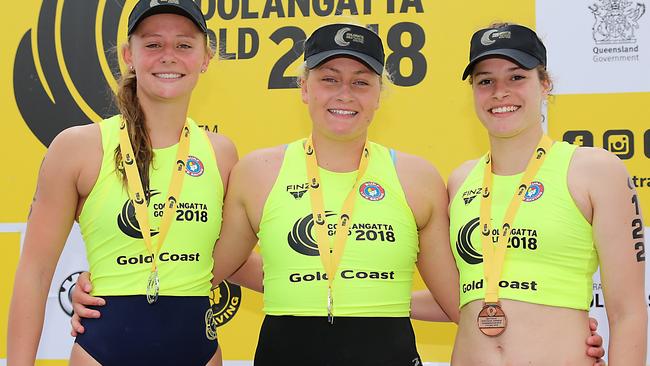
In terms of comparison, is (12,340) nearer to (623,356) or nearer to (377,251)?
(377,251)

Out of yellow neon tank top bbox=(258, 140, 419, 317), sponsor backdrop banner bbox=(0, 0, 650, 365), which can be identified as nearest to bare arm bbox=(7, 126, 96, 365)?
yellow neon tank top bbox=(258, 140, 419, 317)

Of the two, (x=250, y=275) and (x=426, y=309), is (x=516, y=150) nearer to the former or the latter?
(x=426, y=309)

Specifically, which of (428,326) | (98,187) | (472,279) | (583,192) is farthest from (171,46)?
A: (428,326)

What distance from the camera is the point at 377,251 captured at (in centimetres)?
246

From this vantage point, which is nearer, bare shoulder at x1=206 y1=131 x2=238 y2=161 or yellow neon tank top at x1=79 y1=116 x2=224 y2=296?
yellow neon tank top at x1=79 y1=116 x2=224 y2=296

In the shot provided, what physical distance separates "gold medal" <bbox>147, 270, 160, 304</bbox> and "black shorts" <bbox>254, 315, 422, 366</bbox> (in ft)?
1.31

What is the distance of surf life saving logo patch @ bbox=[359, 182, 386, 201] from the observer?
100 inches

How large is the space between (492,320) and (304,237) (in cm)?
66

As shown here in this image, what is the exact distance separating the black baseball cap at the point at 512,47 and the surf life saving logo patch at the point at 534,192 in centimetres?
39

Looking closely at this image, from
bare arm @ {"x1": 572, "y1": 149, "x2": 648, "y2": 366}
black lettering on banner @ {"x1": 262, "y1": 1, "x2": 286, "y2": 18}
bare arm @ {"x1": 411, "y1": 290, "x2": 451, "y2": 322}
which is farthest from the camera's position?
black lettering on banner @ {"x1": 262, "y1": 1, "x2": 286, "y2": 18}

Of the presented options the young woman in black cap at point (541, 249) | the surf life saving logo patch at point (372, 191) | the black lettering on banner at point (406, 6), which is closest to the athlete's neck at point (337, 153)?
the surf life saving logo patch at point (372, 191)

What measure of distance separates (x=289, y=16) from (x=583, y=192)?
2041 millimetres

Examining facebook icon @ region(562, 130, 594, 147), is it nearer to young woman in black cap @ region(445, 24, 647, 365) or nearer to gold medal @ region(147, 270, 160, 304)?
young woman in black cap @ region(445, 24, 647, 365)

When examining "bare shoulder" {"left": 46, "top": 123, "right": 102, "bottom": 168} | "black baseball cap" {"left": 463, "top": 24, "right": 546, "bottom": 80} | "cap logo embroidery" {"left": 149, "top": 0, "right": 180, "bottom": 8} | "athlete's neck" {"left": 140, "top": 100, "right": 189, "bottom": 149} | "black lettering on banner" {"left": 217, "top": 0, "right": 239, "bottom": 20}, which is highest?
"black lettering on banner" {"left": 217, "top": 0, "right": 239, "bottom": 20}
